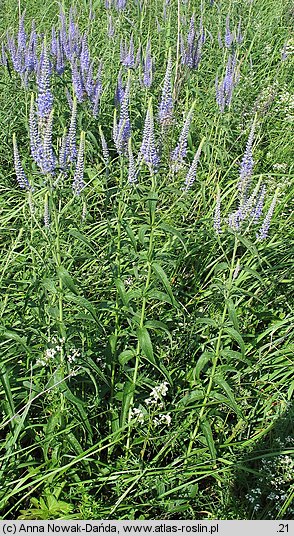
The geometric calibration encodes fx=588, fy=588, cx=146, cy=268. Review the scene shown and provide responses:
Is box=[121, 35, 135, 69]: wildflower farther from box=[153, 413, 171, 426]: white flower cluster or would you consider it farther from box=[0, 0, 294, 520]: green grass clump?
box=[153, 413, 171, 426]: white flower cluster

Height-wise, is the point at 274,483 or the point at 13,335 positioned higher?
the point at 13,335

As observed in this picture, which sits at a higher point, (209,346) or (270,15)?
(270,15)

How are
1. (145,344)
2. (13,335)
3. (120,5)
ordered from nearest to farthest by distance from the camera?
(13,335) → (145,344) → (120,5)

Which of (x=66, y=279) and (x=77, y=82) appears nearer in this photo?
(x=66, y=279)

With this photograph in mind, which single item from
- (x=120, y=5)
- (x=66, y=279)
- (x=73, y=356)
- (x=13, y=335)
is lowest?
(x=73, y=356)

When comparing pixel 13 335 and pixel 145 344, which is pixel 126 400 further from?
pixel 13 335

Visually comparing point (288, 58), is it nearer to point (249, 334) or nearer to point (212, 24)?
point (212, 24)

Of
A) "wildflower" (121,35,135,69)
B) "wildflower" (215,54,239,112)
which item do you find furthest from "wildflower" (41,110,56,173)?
"wildflower" (121,35,135,69)

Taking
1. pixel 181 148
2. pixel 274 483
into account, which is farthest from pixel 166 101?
pixel 274 483

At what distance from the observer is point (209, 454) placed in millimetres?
2971

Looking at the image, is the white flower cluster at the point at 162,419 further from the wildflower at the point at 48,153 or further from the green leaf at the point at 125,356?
the wildflower at the point at 48,153

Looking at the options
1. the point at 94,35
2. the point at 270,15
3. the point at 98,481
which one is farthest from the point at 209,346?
the point at 270,15

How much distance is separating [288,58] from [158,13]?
5.70 ft

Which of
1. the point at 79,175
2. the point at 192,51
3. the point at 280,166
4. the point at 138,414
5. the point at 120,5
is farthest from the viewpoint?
the point at 120,5
